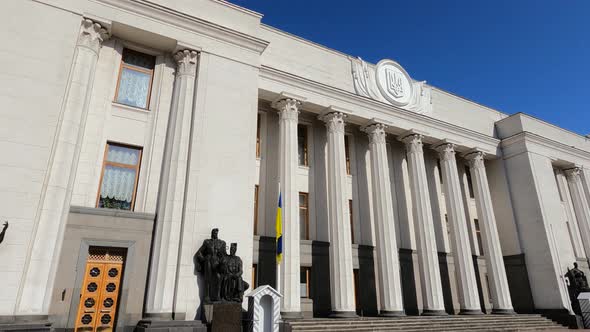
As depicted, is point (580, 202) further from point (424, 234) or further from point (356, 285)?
point (356, 285)

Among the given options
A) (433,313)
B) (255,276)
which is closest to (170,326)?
(255,276)

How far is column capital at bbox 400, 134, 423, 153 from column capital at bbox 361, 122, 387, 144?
185 centimetres

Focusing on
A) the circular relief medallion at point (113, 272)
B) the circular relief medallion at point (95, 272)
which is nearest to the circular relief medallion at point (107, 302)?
the circular relief medallion at point (113, 272)

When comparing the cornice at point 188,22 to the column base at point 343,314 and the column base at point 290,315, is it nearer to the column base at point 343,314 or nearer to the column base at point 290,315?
the column base at point 290,315

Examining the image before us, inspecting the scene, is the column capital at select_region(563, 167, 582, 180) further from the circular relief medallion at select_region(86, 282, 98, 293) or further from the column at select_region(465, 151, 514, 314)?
the circular relief medallion at select_region(86, 282, 98, 293)

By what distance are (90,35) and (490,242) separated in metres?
20.4

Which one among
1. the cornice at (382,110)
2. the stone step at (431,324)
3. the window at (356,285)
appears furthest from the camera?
the window at (356,285)

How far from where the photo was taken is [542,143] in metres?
22.8

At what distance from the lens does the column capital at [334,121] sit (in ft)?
55.9

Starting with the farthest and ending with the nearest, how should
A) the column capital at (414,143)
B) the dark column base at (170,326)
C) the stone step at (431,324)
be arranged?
the column capital at (414,143)
the stone step at (431,324)
the dark column base at (170,326)

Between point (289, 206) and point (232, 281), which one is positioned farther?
point (289, 206)

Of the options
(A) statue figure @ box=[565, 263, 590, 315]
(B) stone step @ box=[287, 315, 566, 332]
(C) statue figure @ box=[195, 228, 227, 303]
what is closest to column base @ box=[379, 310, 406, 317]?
(B) stone step @ box=[287, 315, 566, 332]

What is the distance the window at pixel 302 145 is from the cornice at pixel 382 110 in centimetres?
209

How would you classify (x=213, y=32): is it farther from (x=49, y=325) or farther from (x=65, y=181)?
(x=49, y=325)
